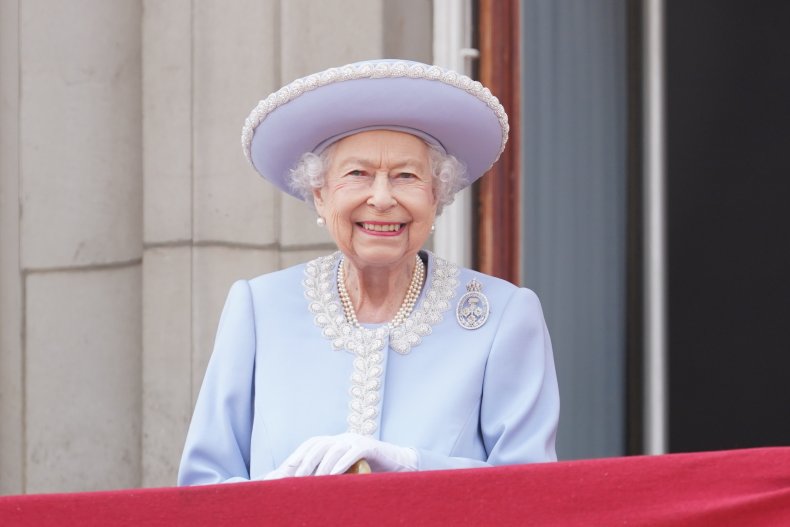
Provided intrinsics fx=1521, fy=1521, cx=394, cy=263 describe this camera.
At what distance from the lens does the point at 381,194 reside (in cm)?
295

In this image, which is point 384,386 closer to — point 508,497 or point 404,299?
point 404,299

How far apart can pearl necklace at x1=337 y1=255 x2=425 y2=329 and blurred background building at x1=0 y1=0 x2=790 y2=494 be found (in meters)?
1.67

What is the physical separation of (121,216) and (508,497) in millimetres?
2831

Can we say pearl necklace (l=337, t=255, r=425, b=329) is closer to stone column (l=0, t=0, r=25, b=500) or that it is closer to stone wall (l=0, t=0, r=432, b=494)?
stone wall (l=0, t=0, r=432, b=494)

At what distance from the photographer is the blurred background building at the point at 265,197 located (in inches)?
195

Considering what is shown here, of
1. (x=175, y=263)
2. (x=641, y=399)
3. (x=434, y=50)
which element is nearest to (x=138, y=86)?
(x=175, y=263)

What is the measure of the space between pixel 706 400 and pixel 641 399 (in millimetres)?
293

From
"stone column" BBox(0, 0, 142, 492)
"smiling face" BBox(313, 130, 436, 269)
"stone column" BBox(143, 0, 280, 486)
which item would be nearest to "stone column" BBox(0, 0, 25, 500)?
"stone column" BBox(0, 0, 142, 492)

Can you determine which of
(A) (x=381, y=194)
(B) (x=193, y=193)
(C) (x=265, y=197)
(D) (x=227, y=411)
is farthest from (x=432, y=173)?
(B) (x=193, y=193)

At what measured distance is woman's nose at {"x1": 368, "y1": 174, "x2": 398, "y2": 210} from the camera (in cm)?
295

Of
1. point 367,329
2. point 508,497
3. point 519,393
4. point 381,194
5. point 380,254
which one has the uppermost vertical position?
point 381,194

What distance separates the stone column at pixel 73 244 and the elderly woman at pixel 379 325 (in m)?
2.03

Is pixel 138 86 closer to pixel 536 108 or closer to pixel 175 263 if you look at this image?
pixel 175 263

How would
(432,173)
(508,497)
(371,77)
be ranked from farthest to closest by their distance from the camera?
(432,173)
(371,77)
(508,497)
